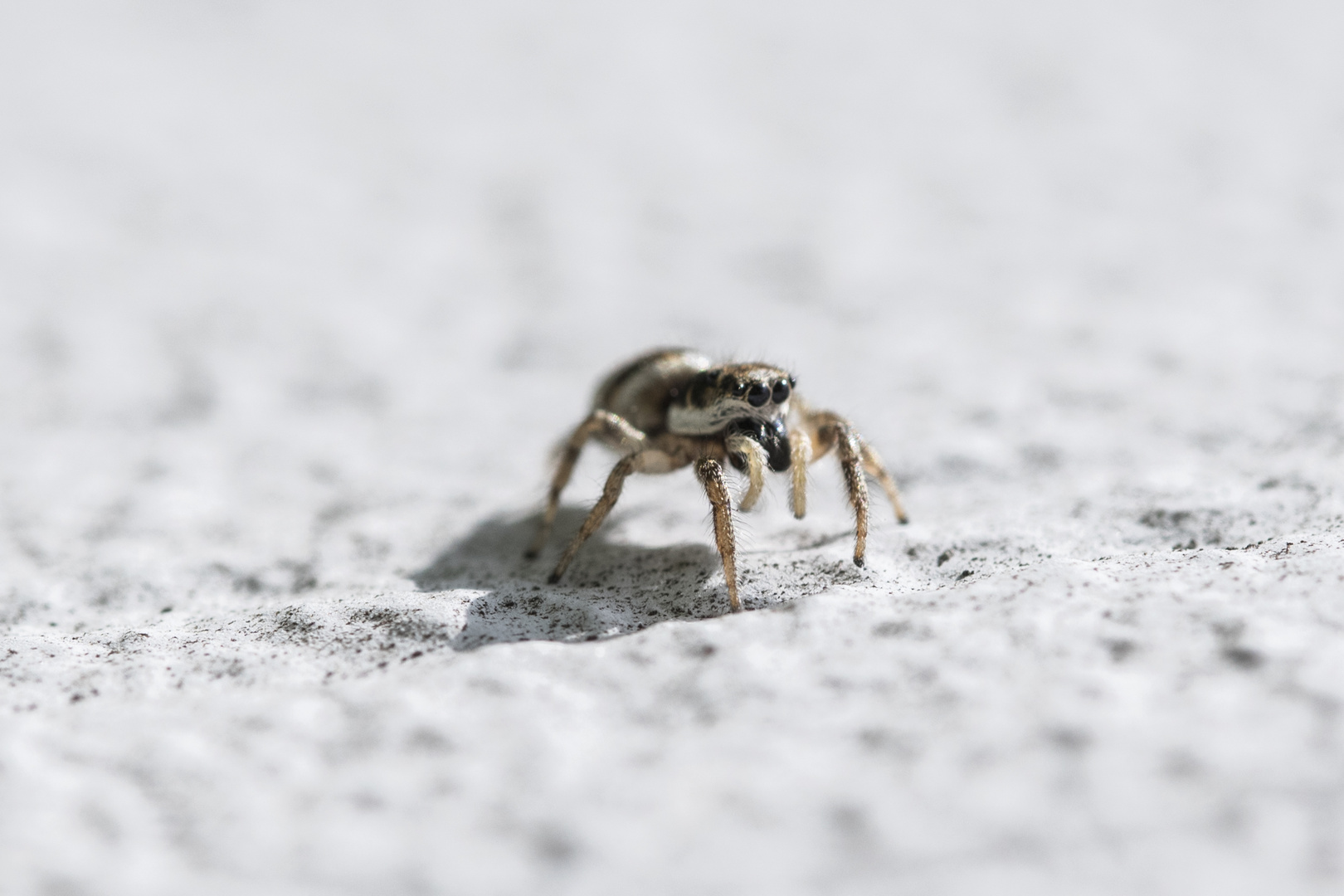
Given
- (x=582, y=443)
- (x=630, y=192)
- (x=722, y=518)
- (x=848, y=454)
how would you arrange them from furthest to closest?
(x=630, y=192)
(x=582, y=443)
(x=848, y=454)
(x=722, y=518)

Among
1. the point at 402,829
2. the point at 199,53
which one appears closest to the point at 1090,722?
the point at 402,829

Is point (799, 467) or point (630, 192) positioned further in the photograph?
point (630, 192)

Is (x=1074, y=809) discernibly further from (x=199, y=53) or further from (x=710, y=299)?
(x=199, y=53)

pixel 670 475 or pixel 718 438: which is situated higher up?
pixel 718 438

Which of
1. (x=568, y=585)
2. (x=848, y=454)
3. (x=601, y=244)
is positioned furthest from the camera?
(x=601, y=244)

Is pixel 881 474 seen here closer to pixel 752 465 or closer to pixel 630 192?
pixel 752 465

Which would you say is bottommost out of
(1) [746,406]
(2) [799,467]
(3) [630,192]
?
(2) [799,467]

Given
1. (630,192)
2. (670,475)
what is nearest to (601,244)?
(630,192)
